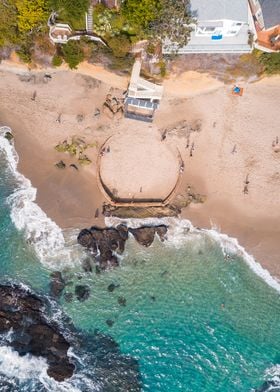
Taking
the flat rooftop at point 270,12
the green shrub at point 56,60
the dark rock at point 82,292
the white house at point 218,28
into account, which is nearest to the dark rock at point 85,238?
the dark rock at point 82,292

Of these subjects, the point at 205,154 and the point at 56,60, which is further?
the point at 205,154

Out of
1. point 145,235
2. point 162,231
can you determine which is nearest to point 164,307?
point 145,235

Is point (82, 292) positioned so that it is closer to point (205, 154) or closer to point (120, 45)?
point (205, 154)

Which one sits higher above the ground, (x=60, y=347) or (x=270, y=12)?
(x=270, y=12)

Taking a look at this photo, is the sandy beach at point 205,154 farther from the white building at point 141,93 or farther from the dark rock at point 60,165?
the white building at point 141,93

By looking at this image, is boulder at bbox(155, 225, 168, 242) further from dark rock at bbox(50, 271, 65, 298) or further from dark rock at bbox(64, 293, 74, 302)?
dark rock at bbox(50, 271, 65, 298)

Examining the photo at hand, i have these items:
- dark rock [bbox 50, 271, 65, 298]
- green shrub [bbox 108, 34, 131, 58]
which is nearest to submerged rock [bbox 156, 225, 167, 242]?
dark rock [bbox 50, 271, 65, 298]

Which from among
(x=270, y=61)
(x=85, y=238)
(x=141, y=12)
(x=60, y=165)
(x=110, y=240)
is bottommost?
(x=85, y=238)
